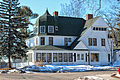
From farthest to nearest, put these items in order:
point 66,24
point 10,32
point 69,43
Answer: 1. point 66,24
2. point 69,43
3. point 10,32

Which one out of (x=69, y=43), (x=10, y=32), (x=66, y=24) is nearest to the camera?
(x=10, y=32)

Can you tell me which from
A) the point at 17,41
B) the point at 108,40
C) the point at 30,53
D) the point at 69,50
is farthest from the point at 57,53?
the point at 108,40

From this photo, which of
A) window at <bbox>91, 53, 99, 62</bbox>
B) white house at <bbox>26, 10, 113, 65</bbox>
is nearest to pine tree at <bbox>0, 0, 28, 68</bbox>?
white house at <bbox>26, 10, 113, 65</bbox>

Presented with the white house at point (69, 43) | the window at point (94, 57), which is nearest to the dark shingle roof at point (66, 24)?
the white house at point (69, 43)

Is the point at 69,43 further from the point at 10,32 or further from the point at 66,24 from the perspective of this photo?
the point at 10,32

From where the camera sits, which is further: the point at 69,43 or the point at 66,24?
the point at 66,24

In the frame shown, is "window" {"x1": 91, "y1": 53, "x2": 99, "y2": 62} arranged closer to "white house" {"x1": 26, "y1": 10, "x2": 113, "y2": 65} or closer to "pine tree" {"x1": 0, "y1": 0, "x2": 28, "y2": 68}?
"white house" {"x1": 26, "y1": 10, "x2": 113, "y2": 65}

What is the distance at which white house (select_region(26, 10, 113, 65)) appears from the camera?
35.8 meters

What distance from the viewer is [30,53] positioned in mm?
37250

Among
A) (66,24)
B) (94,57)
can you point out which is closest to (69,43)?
(66,24)

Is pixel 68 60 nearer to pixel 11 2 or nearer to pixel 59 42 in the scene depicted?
pixel 59 42

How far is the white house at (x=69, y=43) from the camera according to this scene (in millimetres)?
35812

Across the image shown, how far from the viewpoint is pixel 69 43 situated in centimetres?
3916

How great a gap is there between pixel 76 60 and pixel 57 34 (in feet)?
19.6
